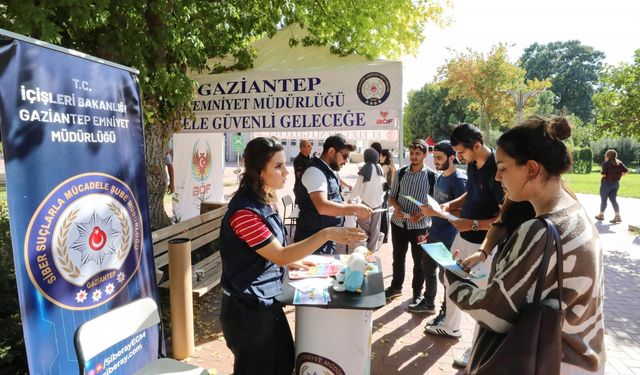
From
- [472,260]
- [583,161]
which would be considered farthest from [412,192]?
[583,161]

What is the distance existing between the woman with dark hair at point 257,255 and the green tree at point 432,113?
4405 centimetres

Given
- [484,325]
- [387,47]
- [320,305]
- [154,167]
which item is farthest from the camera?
[387,47]

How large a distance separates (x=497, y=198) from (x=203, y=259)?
4002 millimetres

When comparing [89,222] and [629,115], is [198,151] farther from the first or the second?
[629,115]

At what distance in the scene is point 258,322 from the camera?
2102mm

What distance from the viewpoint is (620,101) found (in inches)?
286

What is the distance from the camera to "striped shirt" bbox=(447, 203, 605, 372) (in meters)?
1.26

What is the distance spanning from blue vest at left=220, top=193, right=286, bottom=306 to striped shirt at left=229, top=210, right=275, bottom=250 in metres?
0.03

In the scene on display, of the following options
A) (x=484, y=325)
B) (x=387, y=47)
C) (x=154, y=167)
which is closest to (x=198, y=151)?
(x=154, y=167)

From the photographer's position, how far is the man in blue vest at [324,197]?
10.6ft

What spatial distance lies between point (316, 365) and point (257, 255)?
2.71ft

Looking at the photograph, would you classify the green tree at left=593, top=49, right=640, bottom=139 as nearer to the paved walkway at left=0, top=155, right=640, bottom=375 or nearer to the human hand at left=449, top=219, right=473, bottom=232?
the paved walkway at left=0, top=155, right=640, bottom=375

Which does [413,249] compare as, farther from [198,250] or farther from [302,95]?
[198,250]

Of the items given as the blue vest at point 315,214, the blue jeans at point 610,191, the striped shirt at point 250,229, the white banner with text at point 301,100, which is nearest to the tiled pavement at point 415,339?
the blue vest at point 315,214
